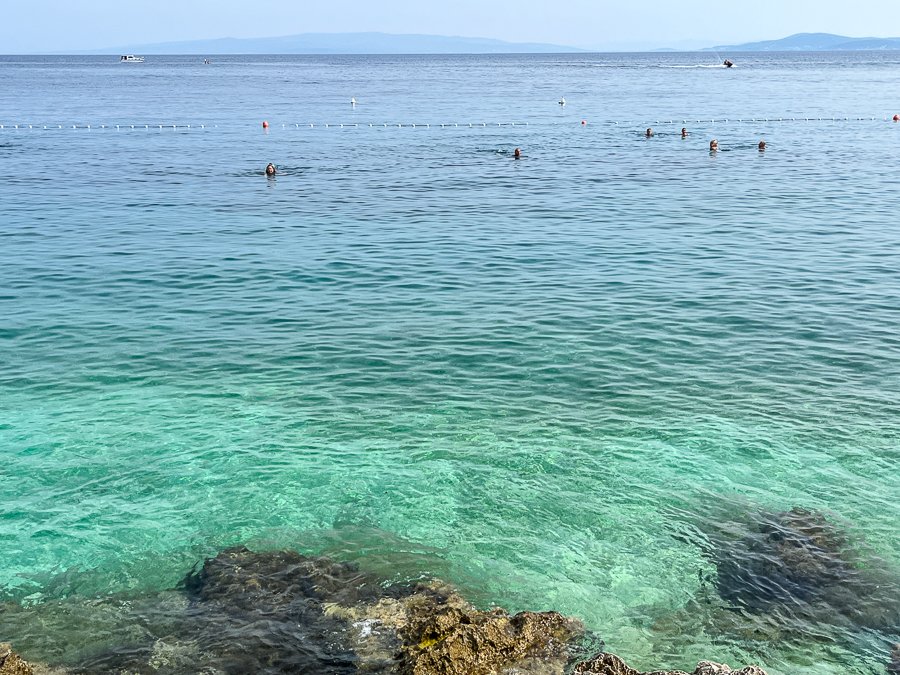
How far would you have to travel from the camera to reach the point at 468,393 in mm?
19406

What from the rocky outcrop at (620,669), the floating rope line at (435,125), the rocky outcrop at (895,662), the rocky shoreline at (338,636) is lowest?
the rocky outcrop at (895,662)

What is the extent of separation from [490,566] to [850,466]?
7209 millimetres

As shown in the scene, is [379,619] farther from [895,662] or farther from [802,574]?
[895,662]

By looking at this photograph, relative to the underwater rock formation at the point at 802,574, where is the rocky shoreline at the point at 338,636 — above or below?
above

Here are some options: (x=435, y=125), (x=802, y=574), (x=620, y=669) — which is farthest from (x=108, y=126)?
(x=620, y=669)

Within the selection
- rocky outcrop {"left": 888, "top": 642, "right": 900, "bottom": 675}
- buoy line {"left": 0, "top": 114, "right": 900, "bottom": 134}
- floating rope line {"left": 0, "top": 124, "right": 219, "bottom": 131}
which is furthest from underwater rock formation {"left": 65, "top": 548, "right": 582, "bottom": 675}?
floating rope line {"left": 0, "top": 124, "right": 219, "bottom": 131}

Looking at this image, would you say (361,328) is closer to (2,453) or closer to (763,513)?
(2,453)

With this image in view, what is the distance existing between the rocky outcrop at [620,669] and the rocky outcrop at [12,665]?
243 inches

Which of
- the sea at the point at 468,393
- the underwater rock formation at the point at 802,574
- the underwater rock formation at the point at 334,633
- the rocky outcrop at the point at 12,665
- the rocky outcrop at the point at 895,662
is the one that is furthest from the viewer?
the sea at the point at 468,393

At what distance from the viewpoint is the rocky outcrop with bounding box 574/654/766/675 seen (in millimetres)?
9703

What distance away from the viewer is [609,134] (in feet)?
220

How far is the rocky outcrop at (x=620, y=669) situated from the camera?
9703 millimetres

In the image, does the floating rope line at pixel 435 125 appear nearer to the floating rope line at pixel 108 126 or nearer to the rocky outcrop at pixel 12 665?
the floating rope line at pixel 108 126

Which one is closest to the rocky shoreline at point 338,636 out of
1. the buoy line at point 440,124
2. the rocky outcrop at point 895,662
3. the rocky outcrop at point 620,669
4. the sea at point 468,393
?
the rocky outcrop at point 620,669
